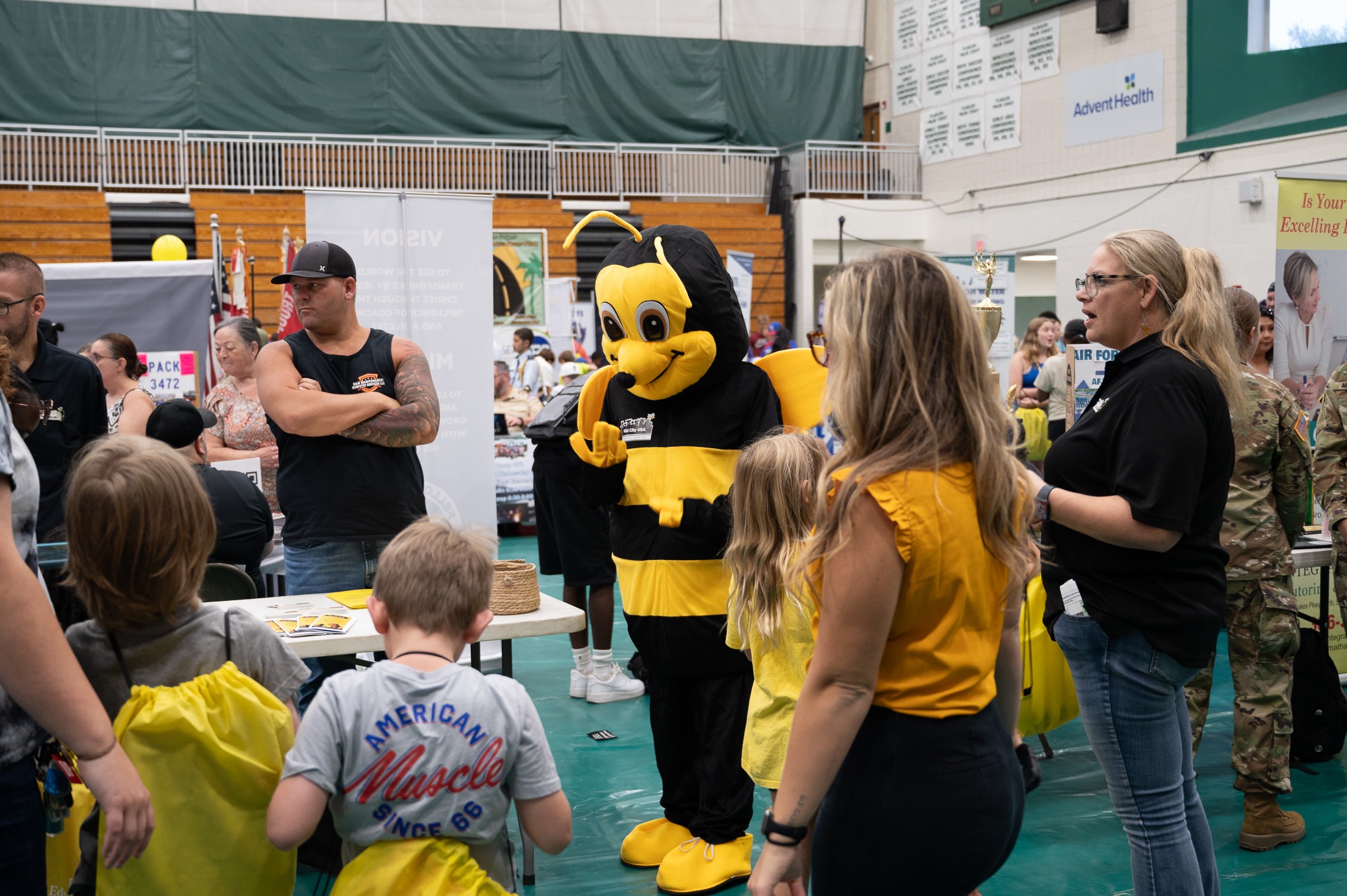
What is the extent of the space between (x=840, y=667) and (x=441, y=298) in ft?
12.2

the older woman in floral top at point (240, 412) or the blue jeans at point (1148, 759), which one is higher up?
the older woman in floral top at point (240, 412)

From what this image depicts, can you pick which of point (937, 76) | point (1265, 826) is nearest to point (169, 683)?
point (1265, 826)

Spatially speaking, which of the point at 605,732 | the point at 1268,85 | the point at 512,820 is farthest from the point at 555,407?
the point at 1268,85

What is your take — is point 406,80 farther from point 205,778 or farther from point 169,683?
point 205,778

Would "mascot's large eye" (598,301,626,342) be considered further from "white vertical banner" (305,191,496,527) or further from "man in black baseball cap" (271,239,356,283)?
"white vertical banner" (305,191,496,527)

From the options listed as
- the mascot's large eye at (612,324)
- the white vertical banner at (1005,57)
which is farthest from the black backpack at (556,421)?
the white vertical banner at (1005,57)

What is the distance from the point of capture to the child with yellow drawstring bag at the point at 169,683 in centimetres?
171

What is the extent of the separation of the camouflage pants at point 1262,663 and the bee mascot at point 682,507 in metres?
1.56

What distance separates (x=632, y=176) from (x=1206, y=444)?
17007 mm

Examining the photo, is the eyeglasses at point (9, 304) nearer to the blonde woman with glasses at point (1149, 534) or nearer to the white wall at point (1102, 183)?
the blonde woman with glasses at point (1149, 534)

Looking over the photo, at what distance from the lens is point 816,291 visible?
1817 cm

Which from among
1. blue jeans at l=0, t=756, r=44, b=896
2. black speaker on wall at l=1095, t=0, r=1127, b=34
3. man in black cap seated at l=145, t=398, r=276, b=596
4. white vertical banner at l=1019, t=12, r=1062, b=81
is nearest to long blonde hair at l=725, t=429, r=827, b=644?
blue jeans at l=0, t=756, r=44, b=896

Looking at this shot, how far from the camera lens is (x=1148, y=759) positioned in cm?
222

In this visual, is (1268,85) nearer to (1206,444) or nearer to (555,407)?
(555,407)
